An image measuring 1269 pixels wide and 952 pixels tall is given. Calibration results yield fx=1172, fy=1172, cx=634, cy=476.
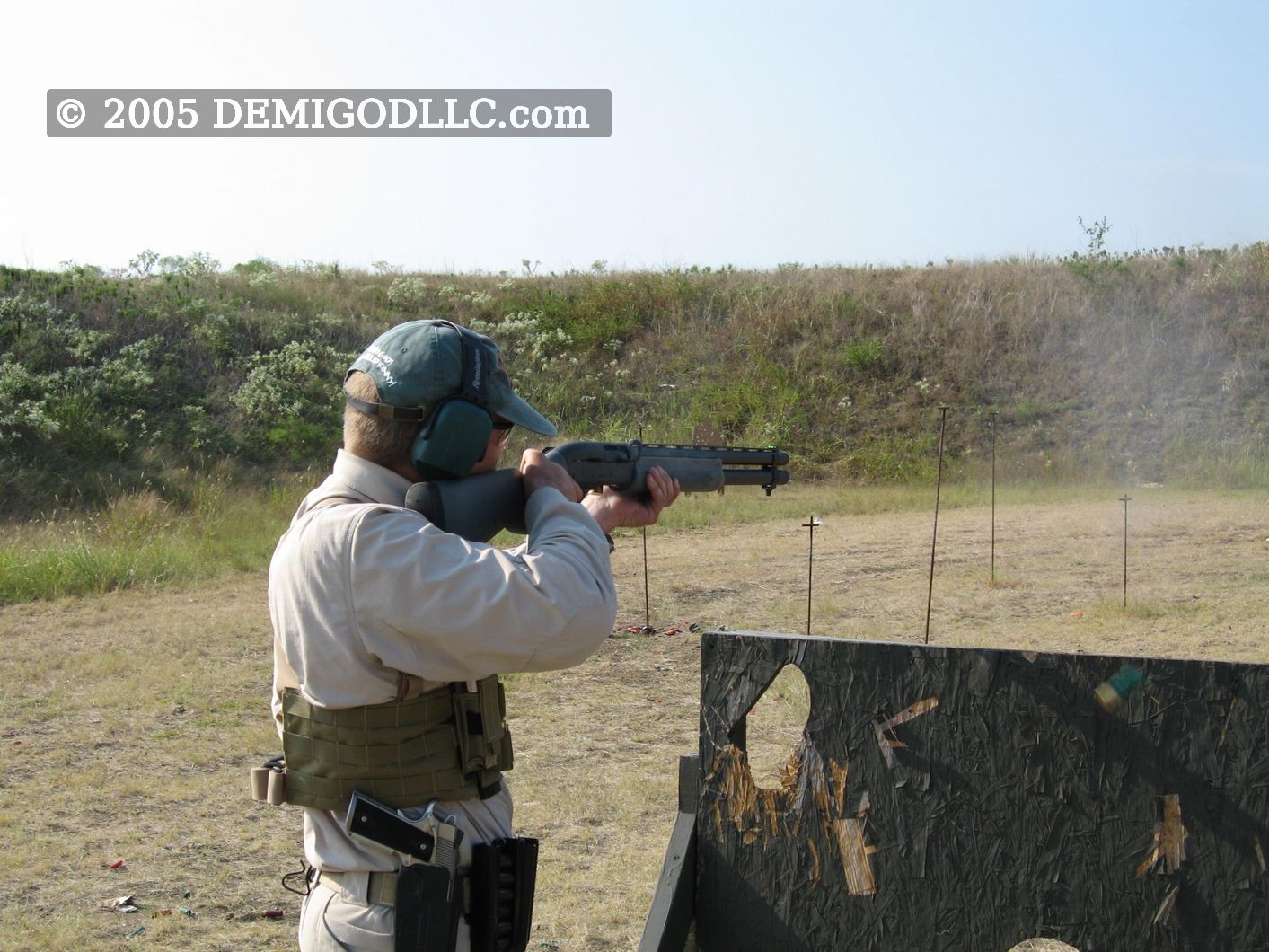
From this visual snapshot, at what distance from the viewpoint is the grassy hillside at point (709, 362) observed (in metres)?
17.2

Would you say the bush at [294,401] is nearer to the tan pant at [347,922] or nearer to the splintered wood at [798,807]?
the splintered wood at [798,807]

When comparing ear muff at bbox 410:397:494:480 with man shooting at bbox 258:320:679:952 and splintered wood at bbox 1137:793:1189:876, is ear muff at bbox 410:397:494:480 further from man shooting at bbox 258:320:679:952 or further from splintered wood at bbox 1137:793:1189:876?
splintered wood at bbox 1137:793:1189:876

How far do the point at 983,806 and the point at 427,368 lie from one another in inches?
61.0

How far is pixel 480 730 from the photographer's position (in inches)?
82.1

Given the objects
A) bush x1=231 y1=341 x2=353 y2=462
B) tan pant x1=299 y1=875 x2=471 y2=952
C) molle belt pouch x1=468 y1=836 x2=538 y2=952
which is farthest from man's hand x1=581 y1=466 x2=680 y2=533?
bush x1=231 y1=341 x2=353 y2=462

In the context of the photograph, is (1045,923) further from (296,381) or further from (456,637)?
(296,381)

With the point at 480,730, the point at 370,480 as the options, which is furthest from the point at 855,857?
the point at 370,480

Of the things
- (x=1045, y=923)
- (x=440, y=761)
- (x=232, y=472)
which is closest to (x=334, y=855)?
(x=440, y=761)

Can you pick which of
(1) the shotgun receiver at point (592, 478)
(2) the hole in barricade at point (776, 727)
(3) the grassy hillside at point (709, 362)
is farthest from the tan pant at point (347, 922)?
(3) the grassy hillside at point (709, 362)

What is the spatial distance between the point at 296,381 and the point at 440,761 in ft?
59.3

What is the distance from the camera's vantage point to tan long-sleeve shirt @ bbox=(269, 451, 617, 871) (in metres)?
1.83

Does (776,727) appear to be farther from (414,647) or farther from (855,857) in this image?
(414,647)

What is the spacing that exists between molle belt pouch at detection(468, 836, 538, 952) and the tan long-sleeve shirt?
0.60 ft

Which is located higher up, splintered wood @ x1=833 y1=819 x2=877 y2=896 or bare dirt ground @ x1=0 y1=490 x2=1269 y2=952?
splintered wood @ x1=833 y1=819 x2=877 y2=896
